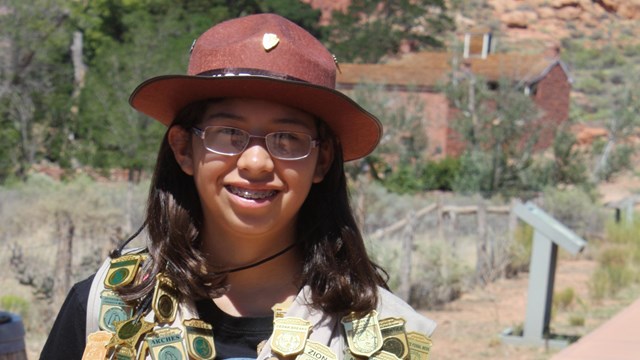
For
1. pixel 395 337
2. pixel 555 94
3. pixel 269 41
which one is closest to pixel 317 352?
pixel 395 337

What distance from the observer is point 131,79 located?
2317 centimetres

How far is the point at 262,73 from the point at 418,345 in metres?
0.60

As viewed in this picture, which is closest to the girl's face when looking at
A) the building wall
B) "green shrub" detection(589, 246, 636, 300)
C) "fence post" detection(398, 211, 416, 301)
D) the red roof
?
"fence post" detection(398, 211, 416, 301)

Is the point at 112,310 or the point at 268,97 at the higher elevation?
the point at 268,97

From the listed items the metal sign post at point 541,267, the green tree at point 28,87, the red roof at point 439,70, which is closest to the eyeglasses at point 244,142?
the metal sign post at point 541,267

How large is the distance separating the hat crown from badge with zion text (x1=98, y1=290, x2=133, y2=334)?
0.46 meters

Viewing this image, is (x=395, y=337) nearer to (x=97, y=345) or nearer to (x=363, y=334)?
(x=363, y=334)

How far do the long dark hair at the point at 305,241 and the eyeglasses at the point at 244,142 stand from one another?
87mm

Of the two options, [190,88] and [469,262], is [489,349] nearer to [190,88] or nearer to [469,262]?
[469,262]

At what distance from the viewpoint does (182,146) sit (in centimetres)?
211

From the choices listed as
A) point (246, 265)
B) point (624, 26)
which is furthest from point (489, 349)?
point (624, 26)

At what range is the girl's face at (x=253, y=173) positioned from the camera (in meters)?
1.95

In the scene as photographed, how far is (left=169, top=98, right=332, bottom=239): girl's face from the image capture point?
6.40ft

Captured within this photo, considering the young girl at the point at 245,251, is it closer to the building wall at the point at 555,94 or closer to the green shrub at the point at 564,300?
the green shrub at the point at 564,300
